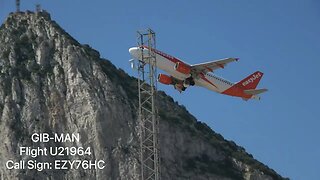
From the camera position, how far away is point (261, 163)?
196 m

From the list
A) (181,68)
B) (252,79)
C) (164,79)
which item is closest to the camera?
(181,68)

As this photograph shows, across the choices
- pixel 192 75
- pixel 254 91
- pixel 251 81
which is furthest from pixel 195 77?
pixel 251 81

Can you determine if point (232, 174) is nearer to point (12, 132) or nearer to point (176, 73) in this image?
point (12, 132)

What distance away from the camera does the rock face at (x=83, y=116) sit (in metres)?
173

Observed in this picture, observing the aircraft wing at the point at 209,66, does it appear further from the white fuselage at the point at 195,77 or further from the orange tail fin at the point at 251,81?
the orange tail fin at the point at 251,81

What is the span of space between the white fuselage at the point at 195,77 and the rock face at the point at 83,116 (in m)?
27.8

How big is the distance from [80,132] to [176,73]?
40.9 metres

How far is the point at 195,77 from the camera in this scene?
140 metres

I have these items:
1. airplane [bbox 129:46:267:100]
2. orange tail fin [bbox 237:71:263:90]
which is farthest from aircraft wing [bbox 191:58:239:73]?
orange tail fin [bbox 237:71:263:90]

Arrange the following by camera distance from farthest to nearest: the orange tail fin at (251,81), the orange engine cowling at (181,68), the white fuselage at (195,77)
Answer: the orange tail fin at (251,81) < the orange engine cowling at (181,68) < the white fuselage at (195,77)

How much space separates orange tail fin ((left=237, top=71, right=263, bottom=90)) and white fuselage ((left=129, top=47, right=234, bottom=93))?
2727mm

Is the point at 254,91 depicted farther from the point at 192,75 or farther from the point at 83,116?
the point at 83,116

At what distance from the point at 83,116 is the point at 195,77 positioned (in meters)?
41.1

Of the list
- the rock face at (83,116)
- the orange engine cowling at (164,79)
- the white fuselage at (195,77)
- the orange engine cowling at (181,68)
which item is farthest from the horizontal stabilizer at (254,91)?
the rock face at (83,116)
